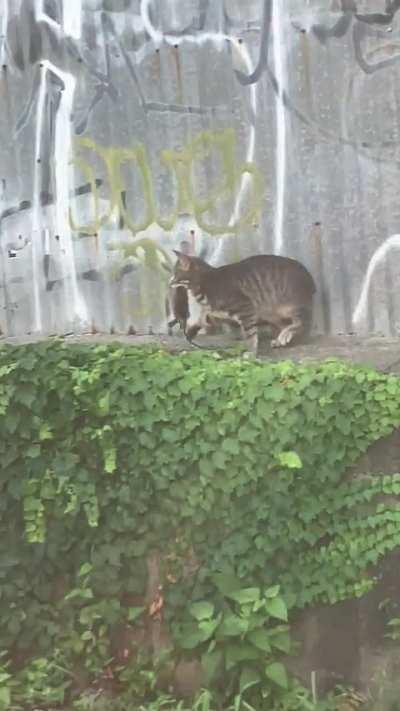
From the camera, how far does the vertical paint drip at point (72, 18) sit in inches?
229

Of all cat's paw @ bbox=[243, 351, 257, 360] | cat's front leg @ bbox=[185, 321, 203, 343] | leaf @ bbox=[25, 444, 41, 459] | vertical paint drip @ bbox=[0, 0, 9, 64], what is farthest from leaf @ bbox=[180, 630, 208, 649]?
vertical paint drip @ bbox=[0, 0, 9, 64]

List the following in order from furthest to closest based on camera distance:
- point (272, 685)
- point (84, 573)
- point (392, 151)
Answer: point (392, 151) → point (84, 573) → point (272, 685)

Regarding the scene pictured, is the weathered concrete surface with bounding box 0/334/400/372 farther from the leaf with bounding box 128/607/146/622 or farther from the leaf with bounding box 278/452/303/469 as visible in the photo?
the leaf with bounding box 128/607/146/622

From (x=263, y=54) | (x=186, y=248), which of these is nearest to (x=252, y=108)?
(x=263, y=54)

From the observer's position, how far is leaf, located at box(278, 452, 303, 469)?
408 cm

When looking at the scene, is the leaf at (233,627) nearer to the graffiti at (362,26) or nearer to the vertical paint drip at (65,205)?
the vertical paint drip at (65,205)

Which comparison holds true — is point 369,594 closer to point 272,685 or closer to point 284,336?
point 272,685

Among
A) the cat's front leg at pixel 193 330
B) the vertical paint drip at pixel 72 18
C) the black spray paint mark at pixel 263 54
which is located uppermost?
the vertical paint drip at pixel 72 18

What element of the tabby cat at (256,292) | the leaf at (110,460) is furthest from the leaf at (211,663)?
the tabby cat at (256,292)

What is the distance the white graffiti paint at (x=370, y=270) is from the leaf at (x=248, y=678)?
2051 mm

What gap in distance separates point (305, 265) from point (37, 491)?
1994 millimetres

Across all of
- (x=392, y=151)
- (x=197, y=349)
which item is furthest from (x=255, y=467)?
(x=392, y=151)

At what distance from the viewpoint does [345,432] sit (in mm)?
4145

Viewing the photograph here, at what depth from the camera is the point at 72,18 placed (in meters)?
5.85
